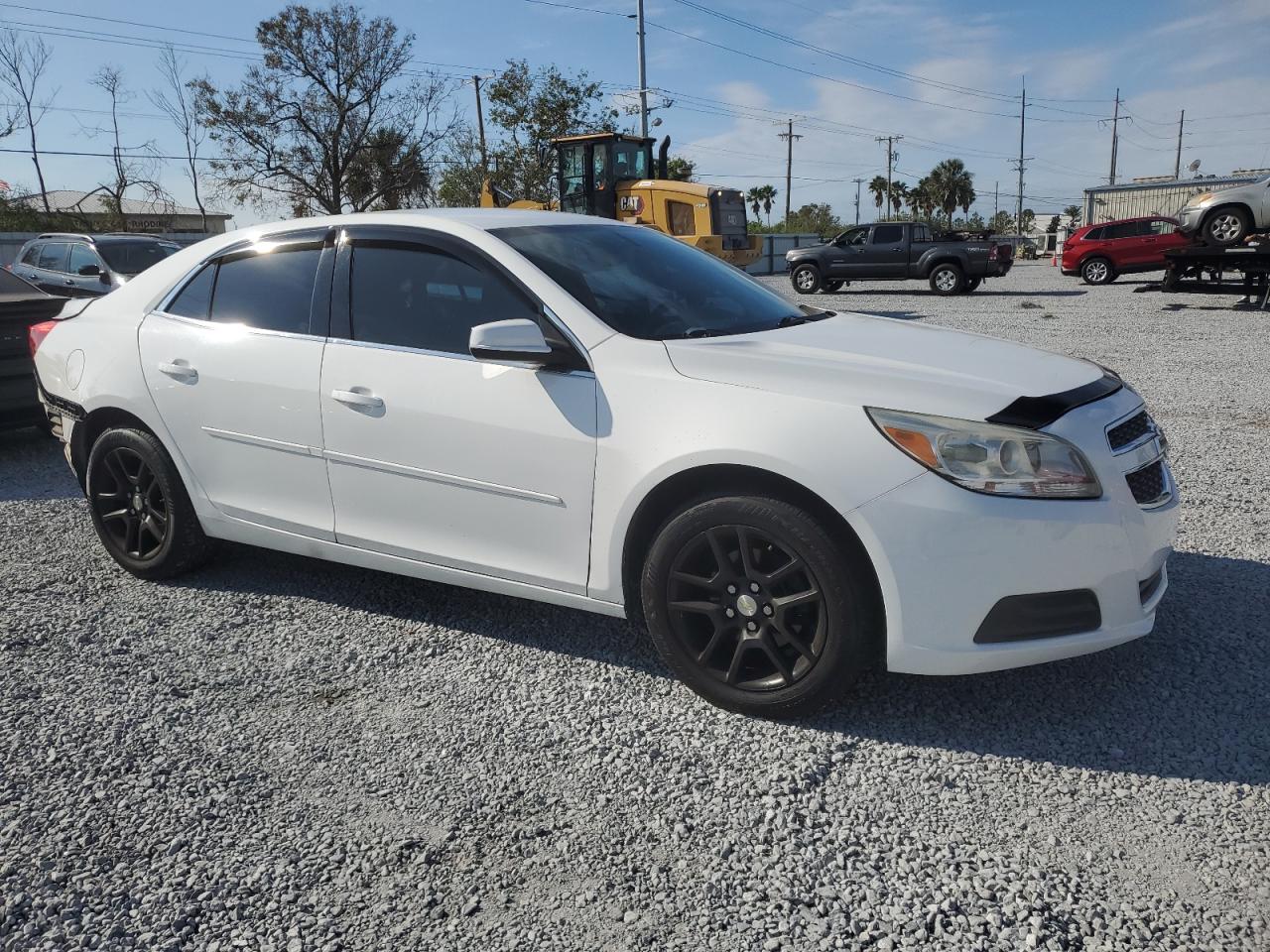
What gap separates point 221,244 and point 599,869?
3.22m

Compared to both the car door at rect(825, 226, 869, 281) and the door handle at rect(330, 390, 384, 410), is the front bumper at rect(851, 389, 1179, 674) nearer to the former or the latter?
the door handle at rect(330, 390, 384, 410)

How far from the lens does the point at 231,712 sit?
3213 mm

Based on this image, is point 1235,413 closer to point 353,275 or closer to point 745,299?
point 745,299

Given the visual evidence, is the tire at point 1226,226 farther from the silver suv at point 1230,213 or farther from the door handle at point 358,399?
the door handle at point 358,399

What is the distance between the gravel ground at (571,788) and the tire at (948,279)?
19737 mm

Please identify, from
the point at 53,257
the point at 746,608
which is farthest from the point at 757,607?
the point at 53,257

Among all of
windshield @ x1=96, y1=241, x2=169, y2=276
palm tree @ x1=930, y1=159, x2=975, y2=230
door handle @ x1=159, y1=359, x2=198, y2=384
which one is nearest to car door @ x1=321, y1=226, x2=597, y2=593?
door handle @ x1=159, y1=359, x2=198, y2=384

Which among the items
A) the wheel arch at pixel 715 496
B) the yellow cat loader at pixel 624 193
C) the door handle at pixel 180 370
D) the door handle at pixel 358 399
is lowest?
the wheel arch at pixel 715 496

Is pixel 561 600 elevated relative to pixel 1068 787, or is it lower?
elevated

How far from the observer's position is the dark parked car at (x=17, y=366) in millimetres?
7051

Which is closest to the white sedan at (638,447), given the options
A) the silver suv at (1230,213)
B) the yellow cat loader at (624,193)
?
the yellow cat loader at (624,193)

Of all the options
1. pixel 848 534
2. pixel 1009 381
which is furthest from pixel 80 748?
pixel 1009 381

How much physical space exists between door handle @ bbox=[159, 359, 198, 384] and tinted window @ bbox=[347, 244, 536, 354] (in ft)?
2.77

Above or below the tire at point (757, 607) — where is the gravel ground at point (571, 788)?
below
